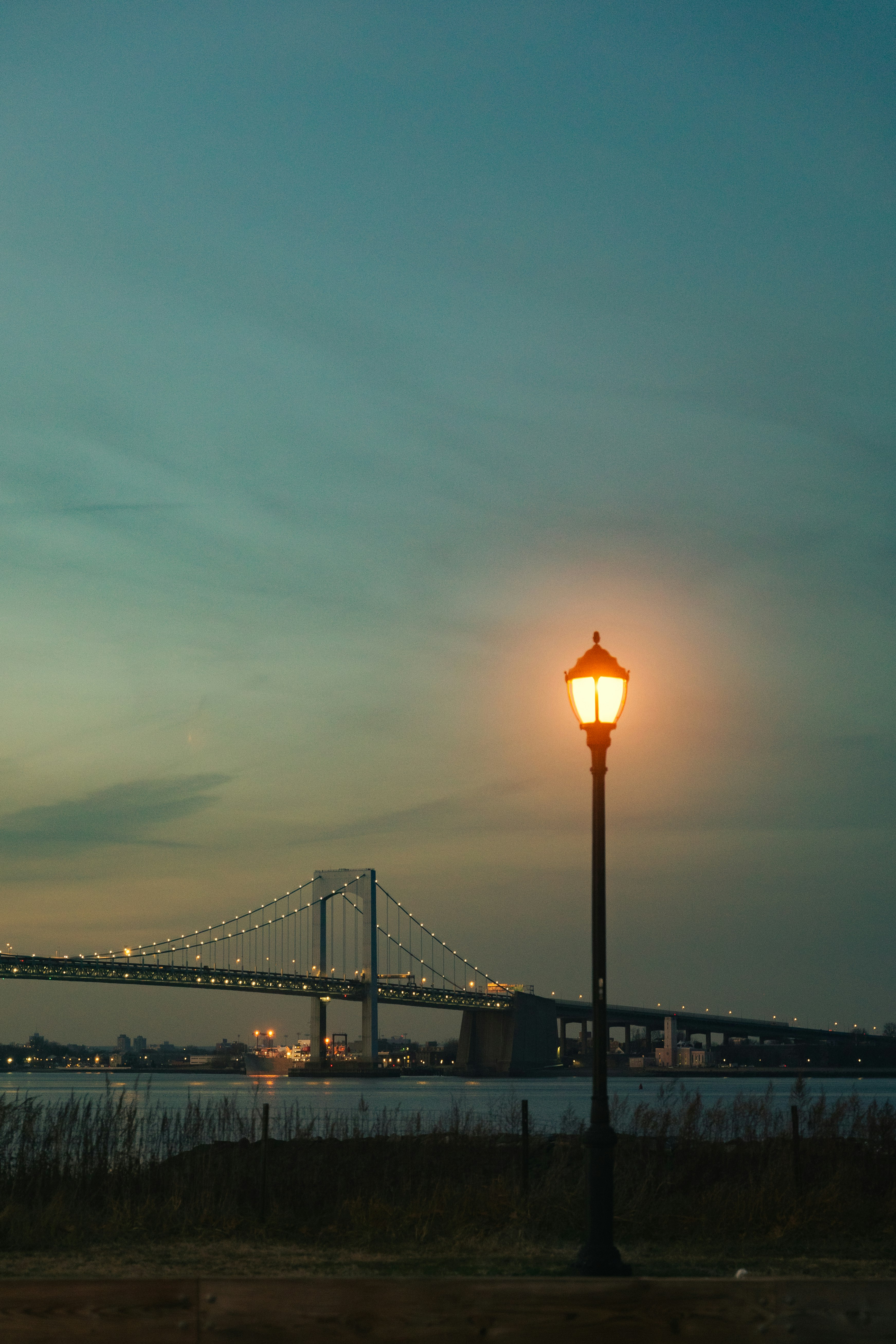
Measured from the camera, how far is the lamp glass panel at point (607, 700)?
8.55 meters

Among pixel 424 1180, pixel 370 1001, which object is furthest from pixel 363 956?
pixel 424 1180

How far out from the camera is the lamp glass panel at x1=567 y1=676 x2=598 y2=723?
8.55 metres

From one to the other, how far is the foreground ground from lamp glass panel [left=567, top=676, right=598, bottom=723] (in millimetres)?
3657

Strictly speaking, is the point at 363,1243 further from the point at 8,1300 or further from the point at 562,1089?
the point at 562,1089

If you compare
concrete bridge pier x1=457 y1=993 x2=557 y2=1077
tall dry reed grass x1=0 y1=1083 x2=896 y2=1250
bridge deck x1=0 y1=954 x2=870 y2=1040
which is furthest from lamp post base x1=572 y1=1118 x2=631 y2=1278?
concrete bridge pier x1=457 y1=993 x2=557 y2=1077

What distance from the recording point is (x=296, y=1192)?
43.3 ft

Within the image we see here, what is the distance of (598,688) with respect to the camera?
8.55 meters

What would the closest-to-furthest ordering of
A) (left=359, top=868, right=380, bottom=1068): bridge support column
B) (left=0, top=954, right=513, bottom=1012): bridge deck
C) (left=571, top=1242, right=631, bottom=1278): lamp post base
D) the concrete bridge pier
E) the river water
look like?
(left=571, top=1242, right=631, bottom=1278): lamp post base, the river water, (left=0, top=954, right=513, bottom=1012): bridge deck, (left=359, top=868, right=380, bottom=1068): bridge support column, the concrete bridge pier

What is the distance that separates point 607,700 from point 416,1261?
4.48 meters

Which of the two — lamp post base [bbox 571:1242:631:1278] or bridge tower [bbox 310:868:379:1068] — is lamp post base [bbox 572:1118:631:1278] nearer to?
lamp post base [bbox 571:1242:631:1278]

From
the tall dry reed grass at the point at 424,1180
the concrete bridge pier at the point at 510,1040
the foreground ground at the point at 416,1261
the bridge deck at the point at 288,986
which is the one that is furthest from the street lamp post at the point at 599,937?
the concrete bridge pier at the point at 510,1040

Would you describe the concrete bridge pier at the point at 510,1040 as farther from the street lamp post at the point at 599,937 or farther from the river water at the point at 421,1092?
the street lamp post at the point at 599,937

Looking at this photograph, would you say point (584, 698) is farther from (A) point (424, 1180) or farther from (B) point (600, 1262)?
(A) point (424, 1180)

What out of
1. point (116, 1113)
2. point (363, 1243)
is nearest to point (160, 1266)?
point (363, 1243)
